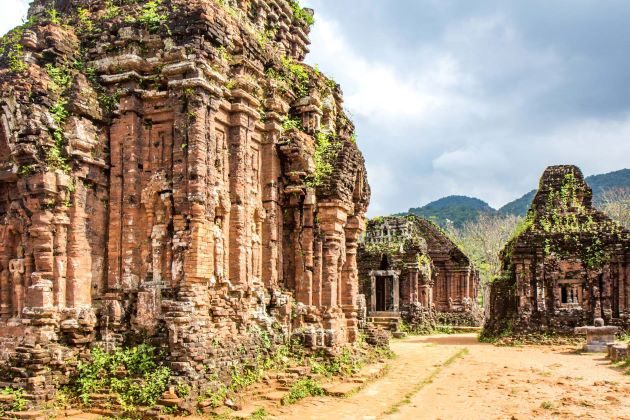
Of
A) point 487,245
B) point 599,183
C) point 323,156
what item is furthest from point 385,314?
point 599,183

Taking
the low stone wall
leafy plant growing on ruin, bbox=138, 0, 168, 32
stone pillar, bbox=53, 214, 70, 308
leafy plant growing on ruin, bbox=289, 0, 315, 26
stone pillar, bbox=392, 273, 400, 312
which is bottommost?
the low stone wall

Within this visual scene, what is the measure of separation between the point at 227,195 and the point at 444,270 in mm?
31318

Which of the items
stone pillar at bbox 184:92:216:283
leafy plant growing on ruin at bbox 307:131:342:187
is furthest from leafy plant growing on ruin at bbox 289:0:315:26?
stone pillar at bbox 184:92:216:283

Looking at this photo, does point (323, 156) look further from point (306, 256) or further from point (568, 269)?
point (568, 269)

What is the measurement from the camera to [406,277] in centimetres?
3838

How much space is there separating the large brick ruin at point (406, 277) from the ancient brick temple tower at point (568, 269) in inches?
284

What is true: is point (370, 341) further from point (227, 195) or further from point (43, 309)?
point (43, 309)

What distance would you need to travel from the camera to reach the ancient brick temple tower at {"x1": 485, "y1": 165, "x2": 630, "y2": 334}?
29750mm

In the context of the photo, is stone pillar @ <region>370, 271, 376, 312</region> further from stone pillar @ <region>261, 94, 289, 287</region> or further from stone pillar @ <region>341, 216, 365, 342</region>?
stone pillar @ <region>261, 94, 289, 287</region>

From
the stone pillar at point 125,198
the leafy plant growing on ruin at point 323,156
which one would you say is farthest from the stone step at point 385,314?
the stone pillar at point 125,198

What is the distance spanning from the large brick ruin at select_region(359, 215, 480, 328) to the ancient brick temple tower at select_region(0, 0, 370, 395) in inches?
876

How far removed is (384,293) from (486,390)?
23.1 metres

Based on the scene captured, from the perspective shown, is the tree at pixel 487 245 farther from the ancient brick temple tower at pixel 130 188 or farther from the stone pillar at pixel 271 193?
the ancient brick temple tower at pixel 130 188

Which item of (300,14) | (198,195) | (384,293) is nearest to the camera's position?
(198,195)
